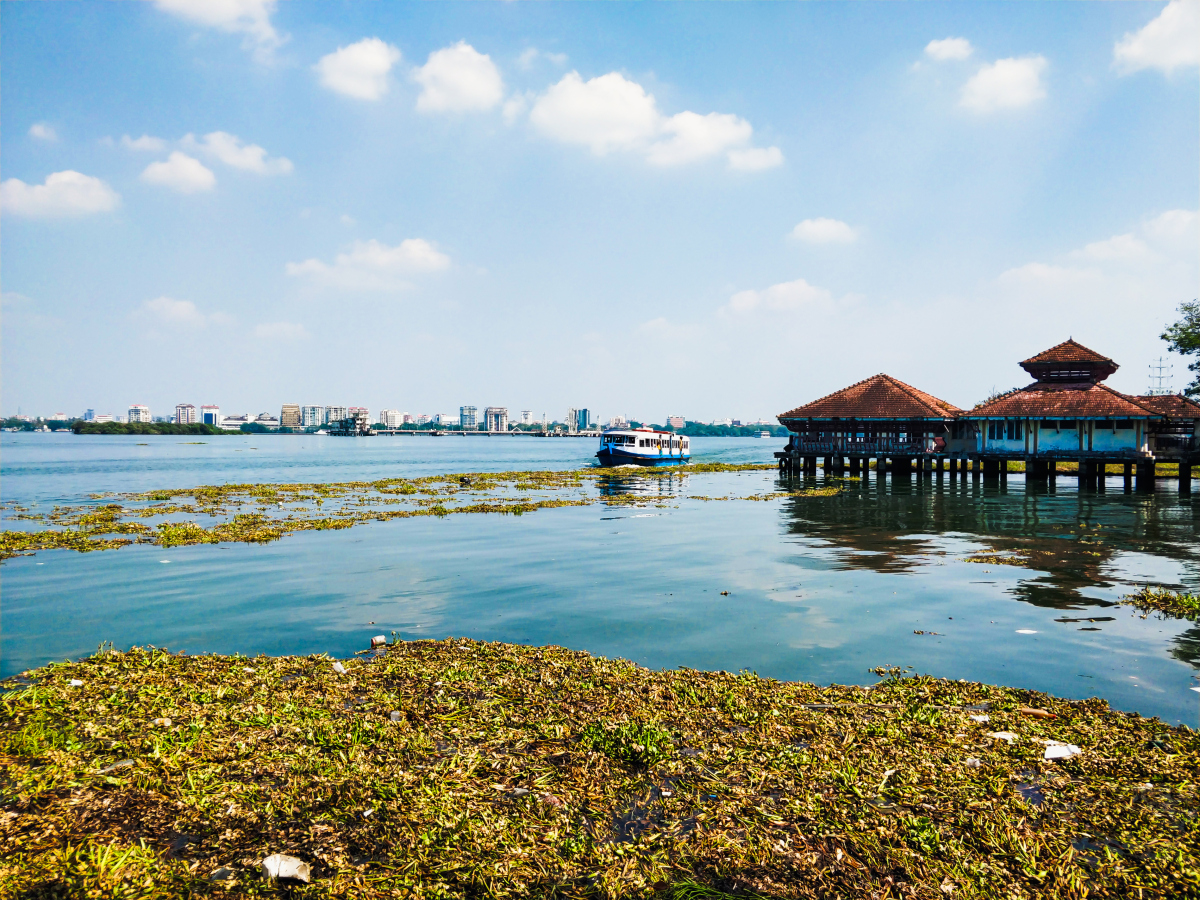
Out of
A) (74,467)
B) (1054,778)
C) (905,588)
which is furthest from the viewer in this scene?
(74,467)

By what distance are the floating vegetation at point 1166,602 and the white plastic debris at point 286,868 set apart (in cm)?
1442

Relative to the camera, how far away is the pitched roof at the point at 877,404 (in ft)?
154

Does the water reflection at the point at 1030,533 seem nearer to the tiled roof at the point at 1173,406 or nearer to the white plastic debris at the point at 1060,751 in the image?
the white plastic debris at the point at 1060,751

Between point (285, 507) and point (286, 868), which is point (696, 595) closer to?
point (286, 868)

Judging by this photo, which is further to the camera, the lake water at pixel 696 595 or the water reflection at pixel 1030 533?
the water reflection at pixel 1030 533

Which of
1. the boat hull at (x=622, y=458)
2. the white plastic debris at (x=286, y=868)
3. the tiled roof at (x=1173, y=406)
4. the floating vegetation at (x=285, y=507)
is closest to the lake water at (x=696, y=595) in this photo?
the floating vegetation at (x=285, y=507)

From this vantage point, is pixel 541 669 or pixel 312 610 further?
pixel 312 610

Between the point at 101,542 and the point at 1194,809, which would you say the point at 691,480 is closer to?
the point at 101,542

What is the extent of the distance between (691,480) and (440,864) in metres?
48.9

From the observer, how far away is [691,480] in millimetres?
53000

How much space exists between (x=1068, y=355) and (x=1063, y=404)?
6.21 meters

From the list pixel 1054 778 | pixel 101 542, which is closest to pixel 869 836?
pixel 1054 778

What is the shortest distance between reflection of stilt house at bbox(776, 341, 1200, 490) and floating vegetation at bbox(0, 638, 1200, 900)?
41.5 metres

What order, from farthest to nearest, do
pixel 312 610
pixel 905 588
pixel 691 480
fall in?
1. pixel 691 480
2. pixel 905 588
3. pixel 312 610
